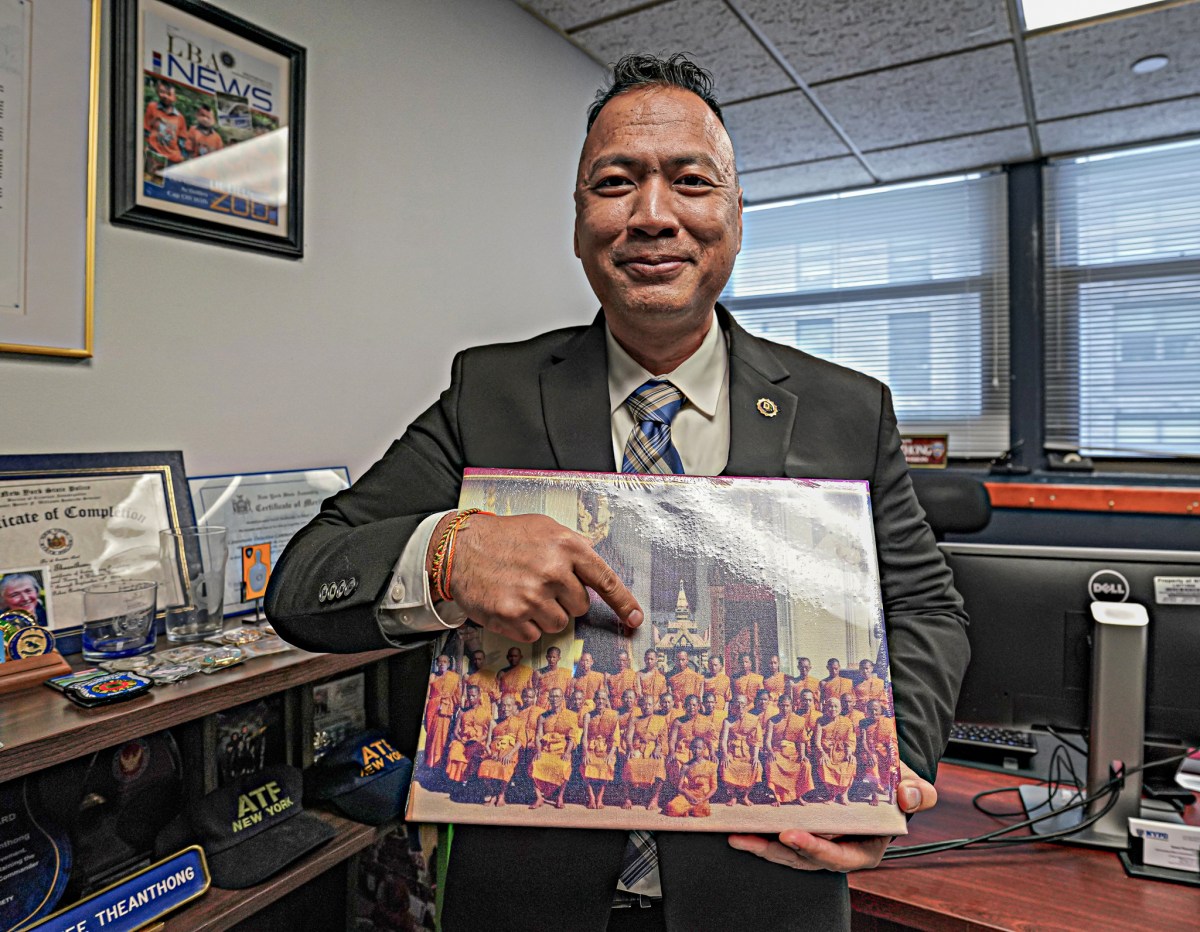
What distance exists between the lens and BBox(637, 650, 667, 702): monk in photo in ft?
2.39

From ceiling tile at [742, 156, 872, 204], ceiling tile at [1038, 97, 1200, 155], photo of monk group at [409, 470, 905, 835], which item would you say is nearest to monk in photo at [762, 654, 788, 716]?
photo of monk group at [409, 470, 905, 835]

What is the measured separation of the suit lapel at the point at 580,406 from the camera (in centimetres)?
93

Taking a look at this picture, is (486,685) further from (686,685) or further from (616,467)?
(616,467)

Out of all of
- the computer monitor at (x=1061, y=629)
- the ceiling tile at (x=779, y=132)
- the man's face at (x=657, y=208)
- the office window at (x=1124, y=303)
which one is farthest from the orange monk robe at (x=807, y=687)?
the office window at (x=1124, y=303)

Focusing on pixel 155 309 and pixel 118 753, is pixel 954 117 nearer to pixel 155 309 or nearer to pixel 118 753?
pixel 155 309

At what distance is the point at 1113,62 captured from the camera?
2756 mm

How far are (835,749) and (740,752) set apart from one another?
9 centimetres

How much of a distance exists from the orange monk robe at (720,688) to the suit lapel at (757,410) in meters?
0.26

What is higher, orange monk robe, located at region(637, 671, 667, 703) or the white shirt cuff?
the white shirt cuff

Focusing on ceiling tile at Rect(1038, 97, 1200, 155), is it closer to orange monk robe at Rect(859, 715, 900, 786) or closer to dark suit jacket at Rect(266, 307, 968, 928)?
dark suit jacket at Rect(266, 307, 968, 928)

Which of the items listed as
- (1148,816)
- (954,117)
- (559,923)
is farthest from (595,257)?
(954,117)

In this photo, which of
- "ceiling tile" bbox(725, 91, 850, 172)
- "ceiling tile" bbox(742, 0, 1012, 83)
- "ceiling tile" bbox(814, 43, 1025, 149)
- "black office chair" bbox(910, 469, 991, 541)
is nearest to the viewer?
"black office chair" bbox(910, 469, 991, 541)

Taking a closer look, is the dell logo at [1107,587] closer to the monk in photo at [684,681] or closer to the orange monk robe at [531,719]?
the monk in photo at [684,681]

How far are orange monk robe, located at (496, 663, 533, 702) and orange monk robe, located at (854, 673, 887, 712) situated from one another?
316 millimetres
